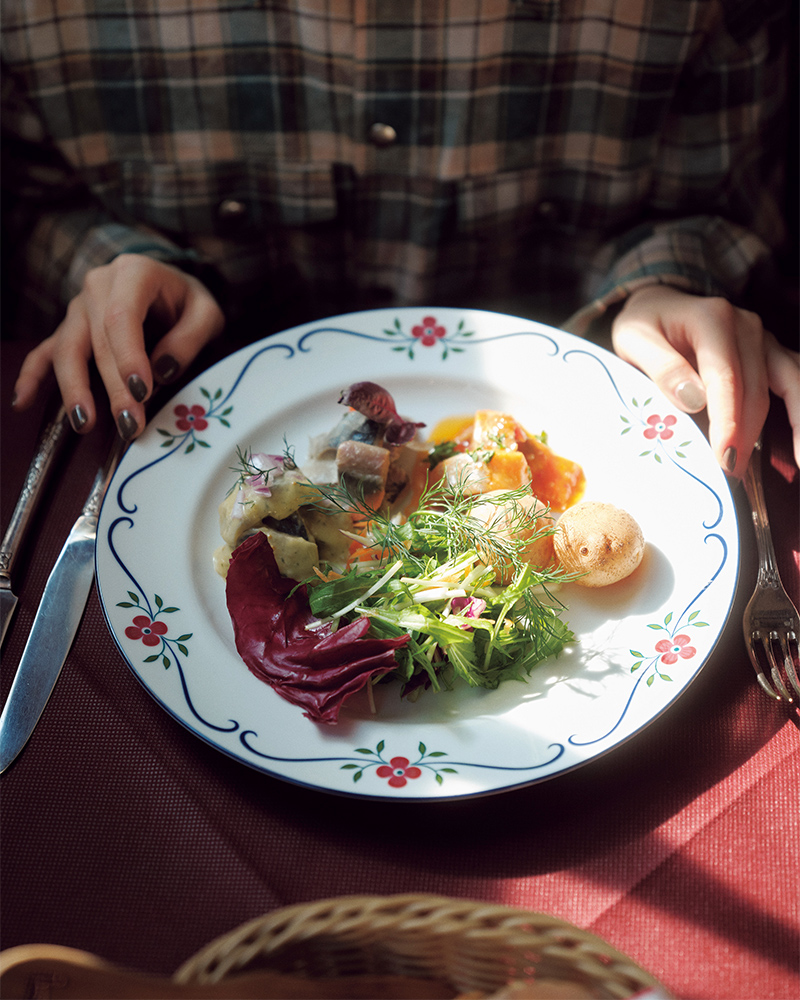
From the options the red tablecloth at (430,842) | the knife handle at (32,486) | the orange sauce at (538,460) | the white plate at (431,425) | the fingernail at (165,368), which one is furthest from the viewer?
the fingernail at (165,368)

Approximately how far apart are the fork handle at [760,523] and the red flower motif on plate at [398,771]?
588mm

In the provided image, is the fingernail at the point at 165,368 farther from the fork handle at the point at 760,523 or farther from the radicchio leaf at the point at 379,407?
the fork handle at the point at 760,523

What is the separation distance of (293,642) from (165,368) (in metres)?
0.66

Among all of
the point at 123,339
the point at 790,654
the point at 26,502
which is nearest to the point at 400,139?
the point at 123,339

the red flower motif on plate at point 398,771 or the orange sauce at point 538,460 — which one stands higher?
the orange sauce at point 538,460

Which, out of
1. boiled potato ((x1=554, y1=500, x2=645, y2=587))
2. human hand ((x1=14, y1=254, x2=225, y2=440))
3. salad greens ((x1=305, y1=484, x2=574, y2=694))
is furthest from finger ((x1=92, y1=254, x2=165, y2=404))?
boiled potato ((x1=554, y1=500, x2=645, y2=587))

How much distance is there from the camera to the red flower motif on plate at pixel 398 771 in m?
0.93

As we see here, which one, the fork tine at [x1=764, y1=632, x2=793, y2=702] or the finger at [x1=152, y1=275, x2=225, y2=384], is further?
the finger at [x1=152, y1=275, x2=225, y2=384]

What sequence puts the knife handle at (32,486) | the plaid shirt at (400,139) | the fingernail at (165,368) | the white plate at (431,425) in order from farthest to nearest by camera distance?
the plaid shirt at (400,139), the fingernail at (165,368), the knife handle at (32,486), the white plate at (431,425)

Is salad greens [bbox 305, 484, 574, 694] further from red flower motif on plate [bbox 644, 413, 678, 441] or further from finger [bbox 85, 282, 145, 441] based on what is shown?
finger [bbox 85, 282, 145, 441]

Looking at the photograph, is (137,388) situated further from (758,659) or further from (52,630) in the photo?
(758,659)

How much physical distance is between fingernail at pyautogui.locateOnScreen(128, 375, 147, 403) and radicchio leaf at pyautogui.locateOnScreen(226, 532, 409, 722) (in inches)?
16.1

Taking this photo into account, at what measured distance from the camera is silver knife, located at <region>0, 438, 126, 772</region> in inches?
40.4

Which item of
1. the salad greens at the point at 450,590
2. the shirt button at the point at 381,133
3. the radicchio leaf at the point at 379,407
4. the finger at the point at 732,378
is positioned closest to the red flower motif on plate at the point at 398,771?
the salad greens at the point at 450,590
